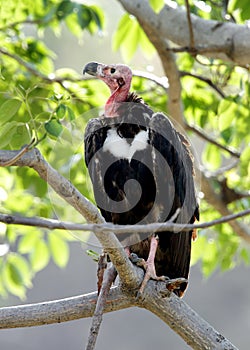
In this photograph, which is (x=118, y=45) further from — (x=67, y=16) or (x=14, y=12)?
(x=14, y=12)

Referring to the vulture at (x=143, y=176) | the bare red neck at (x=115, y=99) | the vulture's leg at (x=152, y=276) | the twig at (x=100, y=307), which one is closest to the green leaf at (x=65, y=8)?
the bare red neck at (x=115, y=99)

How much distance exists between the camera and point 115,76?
512cm

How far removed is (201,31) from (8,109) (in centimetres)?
209

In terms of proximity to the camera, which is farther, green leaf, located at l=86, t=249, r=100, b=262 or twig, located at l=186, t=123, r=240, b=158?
twig, located at l=186, t=123, r=240, b=158

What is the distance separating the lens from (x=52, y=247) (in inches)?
259

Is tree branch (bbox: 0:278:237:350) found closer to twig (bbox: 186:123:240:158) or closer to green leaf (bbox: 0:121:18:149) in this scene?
green leaf (bbox: 0:121:18:149)

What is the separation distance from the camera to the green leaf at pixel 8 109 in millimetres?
3590

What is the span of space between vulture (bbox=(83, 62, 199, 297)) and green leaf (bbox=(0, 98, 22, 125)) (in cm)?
109

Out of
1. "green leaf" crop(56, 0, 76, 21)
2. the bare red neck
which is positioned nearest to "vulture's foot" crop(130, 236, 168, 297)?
the bare red neck

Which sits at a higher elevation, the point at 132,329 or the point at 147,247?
the point at 147,247

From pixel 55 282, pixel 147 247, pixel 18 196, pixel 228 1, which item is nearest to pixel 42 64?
pixel 18 196

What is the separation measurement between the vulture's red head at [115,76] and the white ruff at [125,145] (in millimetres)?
407

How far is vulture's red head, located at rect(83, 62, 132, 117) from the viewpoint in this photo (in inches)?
198

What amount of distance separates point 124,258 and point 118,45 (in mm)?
2821
